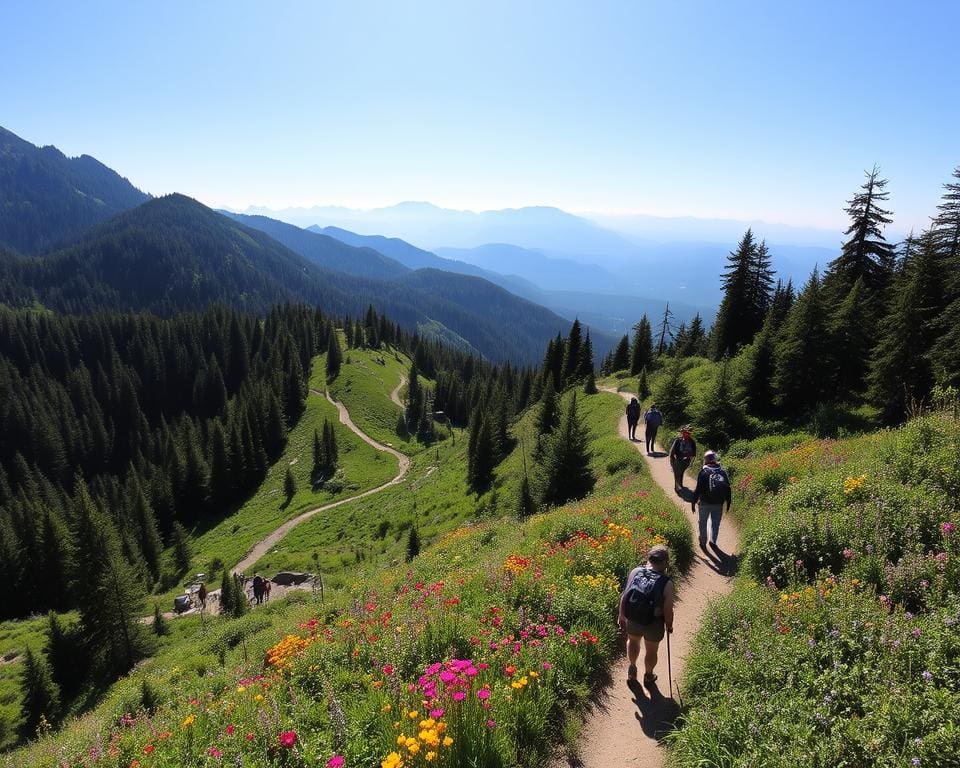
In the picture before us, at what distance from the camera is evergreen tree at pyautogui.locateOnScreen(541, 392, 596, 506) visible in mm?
24141

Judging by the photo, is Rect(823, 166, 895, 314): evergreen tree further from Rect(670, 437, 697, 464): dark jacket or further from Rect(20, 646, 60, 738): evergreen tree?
Rect(20, 646, 60, 738): evergreen tree

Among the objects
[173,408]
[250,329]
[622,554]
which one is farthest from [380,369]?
[622,554]

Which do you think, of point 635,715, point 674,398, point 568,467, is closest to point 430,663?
point 635,715

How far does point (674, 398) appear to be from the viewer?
1129 inches

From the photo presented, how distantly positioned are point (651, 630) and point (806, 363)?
24.2m

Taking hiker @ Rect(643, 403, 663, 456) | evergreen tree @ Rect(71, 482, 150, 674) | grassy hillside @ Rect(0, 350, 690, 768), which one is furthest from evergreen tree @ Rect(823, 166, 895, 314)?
evergreen tree @ Rect(71, 482, 150, 674)

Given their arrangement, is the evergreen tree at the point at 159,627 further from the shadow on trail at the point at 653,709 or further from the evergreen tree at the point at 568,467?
the shadow on trail at the point at 653,709

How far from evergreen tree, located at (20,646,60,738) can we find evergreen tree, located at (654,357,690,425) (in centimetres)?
3717

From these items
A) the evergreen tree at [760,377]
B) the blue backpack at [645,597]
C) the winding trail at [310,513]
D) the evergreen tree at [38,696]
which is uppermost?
the evergreen tree at [760,377]

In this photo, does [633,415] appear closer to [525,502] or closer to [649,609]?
[525,502]

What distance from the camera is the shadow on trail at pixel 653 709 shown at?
261 inches

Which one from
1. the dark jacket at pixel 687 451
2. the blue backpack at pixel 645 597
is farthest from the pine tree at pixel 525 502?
the blue backpack at pixel 645 597

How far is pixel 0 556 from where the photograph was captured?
4788cm

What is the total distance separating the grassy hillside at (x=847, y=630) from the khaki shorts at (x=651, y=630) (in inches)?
26.2
